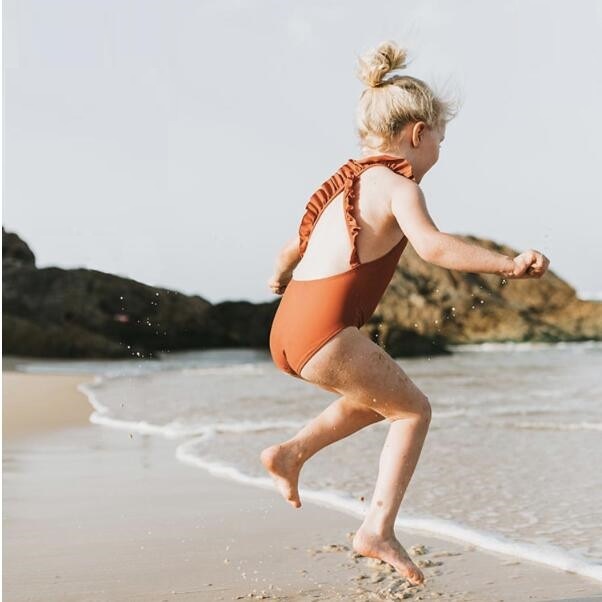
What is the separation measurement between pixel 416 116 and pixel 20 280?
22.1 meters

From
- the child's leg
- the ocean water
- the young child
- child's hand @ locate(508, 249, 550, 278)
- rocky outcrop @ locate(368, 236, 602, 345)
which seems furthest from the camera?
rocky outcrop @ locate(368, 236, 602, 345)

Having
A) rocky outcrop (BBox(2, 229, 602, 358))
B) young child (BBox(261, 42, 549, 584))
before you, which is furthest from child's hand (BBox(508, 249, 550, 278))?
rocky outcrop (BBox(2, 229, 602, 358))

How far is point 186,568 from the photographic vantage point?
3.39 m

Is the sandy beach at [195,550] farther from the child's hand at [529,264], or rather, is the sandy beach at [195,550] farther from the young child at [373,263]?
the child's hand at [529,264]

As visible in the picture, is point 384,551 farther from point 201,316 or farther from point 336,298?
point 201,316

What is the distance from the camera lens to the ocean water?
→ 392 cm

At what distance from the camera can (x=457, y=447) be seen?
6.12 meters

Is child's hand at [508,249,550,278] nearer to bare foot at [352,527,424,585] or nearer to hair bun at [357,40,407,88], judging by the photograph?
hair bun at [357,40,407,88]

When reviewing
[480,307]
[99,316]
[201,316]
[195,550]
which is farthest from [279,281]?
[480,307]

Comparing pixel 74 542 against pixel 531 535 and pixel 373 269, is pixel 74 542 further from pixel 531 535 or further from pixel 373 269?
pixel 373 269

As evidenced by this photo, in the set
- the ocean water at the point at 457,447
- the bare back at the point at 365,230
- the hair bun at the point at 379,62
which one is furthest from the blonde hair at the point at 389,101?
the ocean water at the point at 457,447

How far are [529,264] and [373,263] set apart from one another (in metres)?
0.41

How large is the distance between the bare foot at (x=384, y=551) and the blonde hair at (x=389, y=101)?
Answer: 100 centimetres

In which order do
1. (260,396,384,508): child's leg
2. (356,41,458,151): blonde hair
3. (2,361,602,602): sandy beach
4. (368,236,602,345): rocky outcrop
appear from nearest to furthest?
1. (356,41,458,151): blonde hair
2. (260,396,384,508): child's leg
3. (2,361,602,602): sandy beach
4. (368,236,602,345): rocky outcrop
